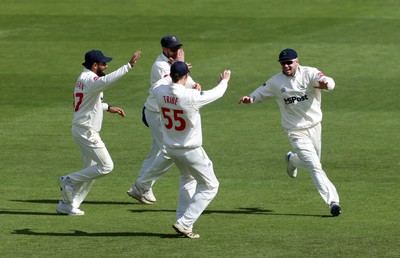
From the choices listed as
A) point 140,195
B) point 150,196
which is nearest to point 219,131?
point 150,196

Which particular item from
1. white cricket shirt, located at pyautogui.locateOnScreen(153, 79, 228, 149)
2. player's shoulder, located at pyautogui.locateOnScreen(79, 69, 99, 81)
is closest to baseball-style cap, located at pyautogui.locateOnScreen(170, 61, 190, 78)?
white cricket shirt, located at pyautogui.locateOnScreen(153, 79, 228, 149)

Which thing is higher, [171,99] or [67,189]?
[171,99]

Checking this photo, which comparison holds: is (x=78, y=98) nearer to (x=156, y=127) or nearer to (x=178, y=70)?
(x=156, y=127)

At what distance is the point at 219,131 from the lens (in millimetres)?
20188

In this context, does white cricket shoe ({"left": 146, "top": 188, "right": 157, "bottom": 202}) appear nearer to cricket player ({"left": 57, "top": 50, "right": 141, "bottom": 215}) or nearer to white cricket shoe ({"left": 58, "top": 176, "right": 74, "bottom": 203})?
cricket player ({"left": 57, "top": 50, "right": 141, "bottom": 215})

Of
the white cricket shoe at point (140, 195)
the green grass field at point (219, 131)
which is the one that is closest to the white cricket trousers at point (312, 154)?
the green grass field at point (219, 131)

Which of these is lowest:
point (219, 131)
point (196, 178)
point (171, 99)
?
point (196, 178)

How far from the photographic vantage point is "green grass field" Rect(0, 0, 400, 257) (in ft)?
41.8

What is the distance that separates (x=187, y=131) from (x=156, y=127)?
272cm

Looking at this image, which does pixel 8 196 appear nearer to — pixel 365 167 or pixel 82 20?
pixel 365 167

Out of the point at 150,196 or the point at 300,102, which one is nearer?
the point at 300,102

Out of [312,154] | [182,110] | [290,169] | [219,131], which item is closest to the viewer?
[182,110]

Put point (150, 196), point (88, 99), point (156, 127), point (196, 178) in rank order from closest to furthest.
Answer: point (196, 178)
point (88, 99)
point (150, 196)
point (156, 127)

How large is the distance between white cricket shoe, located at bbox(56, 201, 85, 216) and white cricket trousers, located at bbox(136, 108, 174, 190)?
3.57 feet
